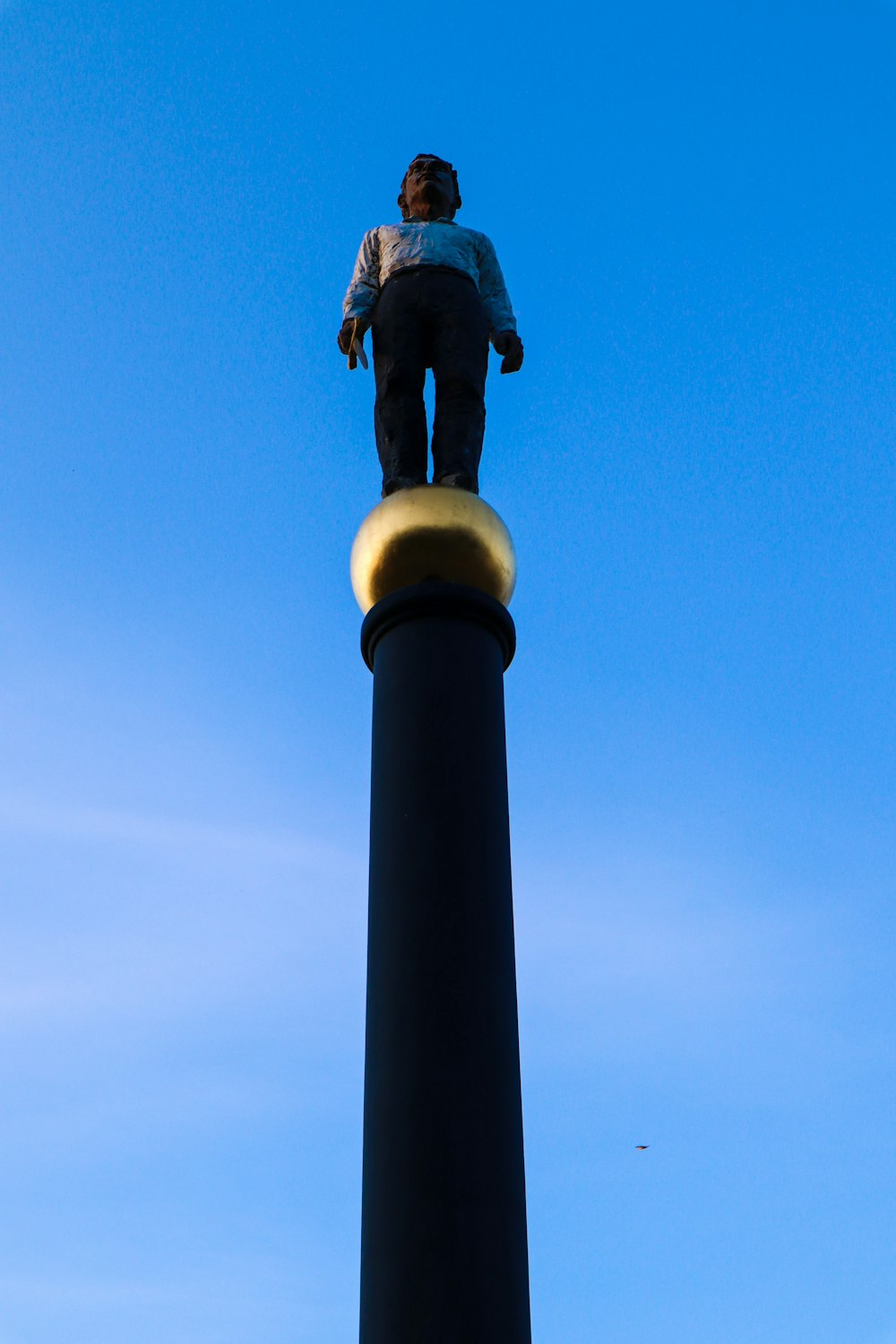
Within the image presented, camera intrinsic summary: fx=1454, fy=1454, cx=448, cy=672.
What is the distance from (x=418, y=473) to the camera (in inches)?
347

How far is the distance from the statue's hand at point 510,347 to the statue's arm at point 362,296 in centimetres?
85

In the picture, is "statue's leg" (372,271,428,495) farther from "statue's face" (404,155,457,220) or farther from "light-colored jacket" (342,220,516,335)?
"statue's face" (404,155,457,220)

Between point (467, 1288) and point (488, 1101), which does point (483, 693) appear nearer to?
point (488, 1101)

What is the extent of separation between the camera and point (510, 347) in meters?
9.65

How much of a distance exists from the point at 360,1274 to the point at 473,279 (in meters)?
6.21

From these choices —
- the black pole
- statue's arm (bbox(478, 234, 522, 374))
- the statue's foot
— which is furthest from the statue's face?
the black pole

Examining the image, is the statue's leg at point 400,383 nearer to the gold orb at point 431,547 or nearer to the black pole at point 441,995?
the gold orb at point 431,547

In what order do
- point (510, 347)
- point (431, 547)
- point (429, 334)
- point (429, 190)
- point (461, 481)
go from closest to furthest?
1. point (431, 547)
2. point (461, 481)
3. point (429, 334)
4. point (510, 347)
5. point (429, 190)

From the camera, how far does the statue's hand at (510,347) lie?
9.65m

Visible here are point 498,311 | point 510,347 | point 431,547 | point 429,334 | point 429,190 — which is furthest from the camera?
point 429,190

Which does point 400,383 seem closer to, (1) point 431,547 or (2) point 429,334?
(2) point 429,334

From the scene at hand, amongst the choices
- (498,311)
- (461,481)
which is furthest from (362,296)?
(461,481)

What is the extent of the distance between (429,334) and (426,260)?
0.54m

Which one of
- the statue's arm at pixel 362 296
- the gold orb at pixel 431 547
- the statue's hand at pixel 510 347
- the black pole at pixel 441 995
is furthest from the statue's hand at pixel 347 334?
the black pole at pixel 441 995
